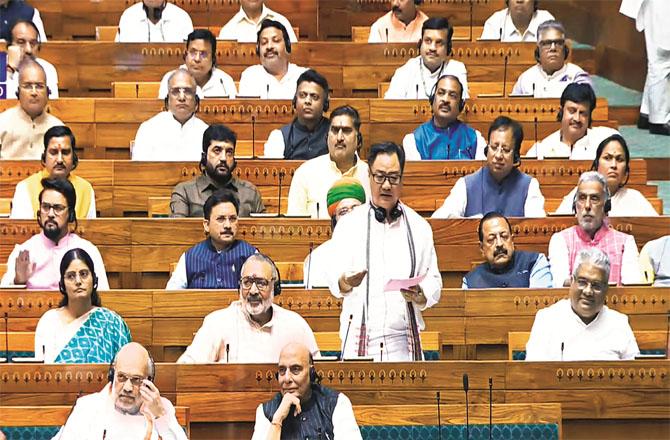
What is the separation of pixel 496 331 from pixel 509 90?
234cm

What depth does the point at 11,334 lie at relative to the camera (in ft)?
18.3

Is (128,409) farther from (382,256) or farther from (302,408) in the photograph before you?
(382,256)

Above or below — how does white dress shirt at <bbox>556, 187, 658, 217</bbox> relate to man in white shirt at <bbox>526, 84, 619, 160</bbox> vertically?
below

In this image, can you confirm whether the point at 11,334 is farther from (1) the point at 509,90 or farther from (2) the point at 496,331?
(1) the point at 509,90

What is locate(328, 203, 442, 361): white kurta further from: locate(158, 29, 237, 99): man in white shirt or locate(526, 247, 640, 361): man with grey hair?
locate(158, 29, 237, 99): man in white shirt

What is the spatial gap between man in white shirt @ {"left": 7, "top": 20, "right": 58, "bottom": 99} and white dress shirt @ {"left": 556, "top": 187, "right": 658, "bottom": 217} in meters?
2.53

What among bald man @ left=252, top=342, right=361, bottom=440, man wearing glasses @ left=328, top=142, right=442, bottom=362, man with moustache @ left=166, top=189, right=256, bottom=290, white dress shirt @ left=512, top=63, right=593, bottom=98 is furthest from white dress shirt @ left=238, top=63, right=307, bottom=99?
bald man @ left=252, top=342, right=361, bottom=440

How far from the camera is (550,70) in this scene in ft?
25.0

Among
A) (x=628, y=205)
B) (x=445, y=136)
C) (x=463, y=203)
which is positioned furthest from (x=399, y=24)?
(x=628, y=205)

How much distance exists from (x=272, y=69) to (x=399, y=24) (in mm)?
930

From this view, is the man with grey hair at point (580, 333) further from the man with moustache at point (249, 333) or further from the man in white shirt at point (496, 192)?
the man in white shirt at point (496, 192)

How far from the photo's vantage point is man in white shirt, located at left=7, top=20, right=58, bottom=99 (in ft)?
24.9

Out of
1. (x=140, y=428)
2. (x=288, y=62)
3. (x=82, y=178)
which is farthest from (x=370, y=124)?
(x=140, y=428)

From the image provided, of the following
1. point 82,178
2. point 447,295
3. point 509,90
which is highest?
point 509,90
